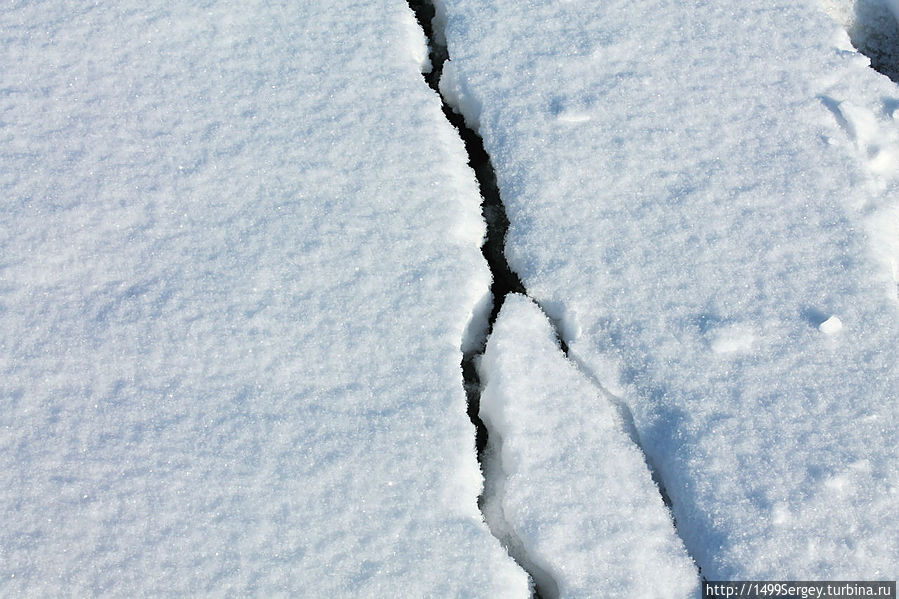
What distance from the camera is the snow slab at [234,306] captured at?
61.4 inches

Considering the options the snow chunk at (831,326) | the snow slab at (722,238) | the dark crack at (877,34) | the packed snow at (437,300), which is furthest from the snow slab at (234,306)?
the dark crack at (877,34)

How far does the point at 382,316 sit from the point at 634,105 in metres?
1.01

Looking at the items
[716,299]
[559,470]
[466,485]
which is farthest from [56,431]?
[716,299]

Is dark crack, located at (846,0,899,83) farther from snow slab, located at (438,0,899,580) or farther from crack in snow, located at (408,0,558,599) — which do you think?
crack in snow, located at (408,0,558,599)

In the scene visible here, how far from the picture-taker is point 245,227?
194 cm

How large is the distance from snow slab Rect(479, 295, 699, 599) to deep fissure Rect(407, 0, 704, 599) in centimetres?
2

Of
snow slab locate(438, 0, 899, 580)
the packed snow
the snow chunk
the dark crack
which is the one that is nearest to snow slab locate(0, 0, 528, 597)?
the packed snow

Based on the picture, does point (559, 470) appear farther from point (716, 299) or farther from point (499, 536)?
point (716, 299)

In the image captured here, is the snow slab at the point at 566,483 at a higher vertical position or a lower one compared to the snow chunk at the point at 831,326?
lower

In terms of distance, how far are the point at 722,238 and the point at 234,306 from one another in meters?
1.31

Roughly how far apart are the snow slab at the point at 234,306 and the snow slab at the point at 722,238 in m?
0.27

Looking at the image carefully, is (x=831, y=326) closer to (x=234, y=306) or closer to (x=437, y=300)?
(x=437, y=300)

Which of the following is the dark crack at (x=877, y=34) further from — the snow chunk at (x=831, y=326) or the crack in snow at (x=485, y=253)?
the crack in snow at (x=485, y=253)

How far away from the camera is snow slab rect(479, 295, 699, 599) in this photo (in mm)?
1536
